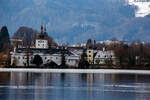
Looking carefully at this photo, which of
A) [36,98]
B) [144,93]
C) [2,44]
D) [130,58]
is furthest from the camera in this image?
[2,44]

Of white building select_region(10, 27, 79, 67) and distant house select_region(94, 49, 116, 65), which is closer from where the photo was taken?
white building select_region(10, 27, 79, 67)

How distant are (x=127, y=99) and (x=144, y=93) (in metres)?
5.17

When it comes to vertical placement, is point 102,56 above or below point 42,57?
above

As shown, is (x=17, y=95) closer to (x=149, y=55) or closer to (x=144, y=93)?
(x=144, y=93)

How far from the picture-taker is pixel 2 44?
16400 centimetres

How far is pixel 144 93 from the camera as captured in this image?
4109 cm

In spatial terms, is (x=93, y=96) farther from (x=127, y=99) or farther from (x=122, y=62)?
(x=122, y=62)

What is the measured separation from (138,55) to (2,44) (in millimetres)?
58105

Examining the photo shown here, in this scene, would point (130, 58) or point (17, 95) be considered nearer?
point (17, 95)

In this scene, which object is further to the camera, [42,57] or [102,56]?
[102,56]

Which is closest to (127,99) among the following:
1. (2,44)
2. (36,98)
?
(36,98)

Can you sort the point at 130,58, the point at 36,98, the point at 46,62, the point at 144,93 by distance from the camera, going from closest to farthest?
the point at 36,98
the point at 144,93
the point at 130,58
the point at 46,62

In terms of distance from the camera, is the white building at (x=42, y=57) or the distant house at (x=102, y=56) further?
the distant house at (x=102, y=56)

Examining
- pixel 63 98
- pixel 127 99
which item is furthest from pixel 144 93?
pixel 63 98
